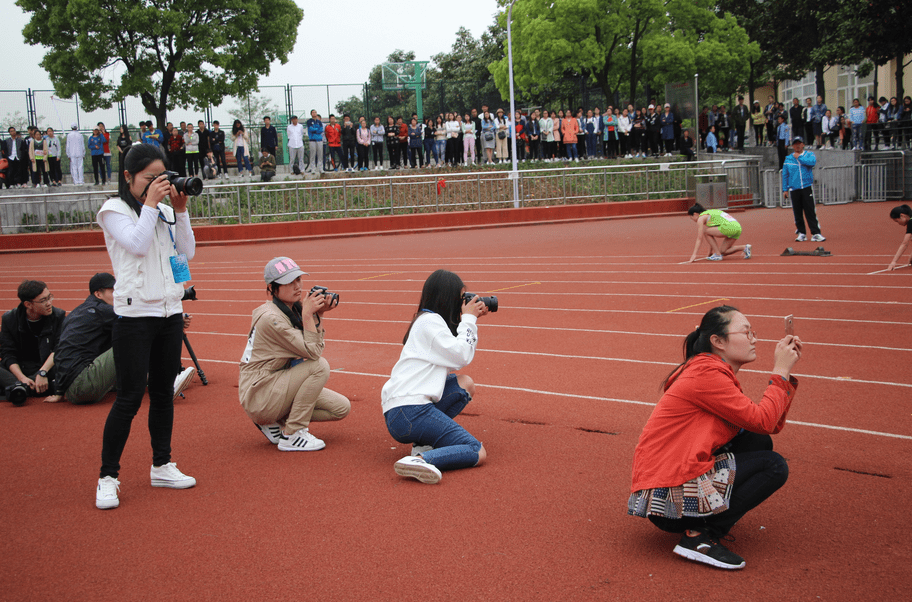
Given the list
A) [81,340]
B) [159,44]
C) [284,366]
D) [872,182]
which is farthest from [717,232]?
[159,44]

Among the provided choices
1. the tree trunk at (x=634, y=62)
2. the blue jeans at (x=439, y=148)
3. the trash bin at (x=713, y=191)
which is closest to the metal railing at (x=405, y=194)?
the trash bin at (x=713, y=191)

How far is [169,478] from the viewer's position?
4.61 meters

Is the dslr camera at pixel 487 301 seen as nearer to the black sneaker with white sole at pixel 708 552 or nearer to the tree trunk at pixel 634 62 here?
the black sneaker with white sole at pixel 708 552

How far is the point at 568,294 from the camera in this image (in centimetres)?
1108

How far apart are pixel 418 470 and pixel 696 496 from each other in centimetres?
170

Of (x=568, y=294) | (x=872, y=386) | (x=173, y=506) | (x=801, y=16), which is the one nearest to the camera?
(x=173, y=506)

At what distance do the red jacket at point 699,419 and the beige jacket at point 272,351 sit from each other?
2.41 metres

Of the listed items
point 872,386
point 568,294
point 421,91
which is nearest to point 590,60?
point 421,91

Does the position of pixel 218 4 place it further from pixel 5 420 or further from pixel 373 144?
pixel 5 420

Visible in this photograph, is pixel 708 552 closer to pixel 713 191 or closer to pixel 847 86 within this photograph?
pixel 713 191

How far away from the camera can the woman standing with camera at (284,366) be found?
520 cm

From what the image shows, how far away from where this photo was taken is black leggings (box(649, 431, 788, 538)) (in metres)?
3.51

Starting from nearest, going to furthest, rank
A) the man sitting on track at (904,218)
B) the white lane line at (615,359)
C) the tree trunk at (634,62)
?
the white lane line at (615,359) < the man sitting on track at (904,218) < the tree trunk at (634,62)

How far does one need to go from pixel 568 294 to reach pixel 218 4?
929 inches
